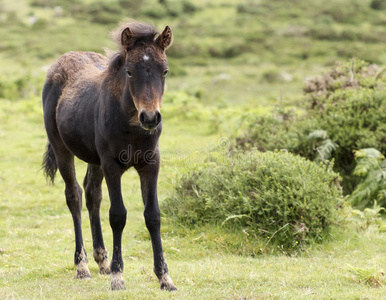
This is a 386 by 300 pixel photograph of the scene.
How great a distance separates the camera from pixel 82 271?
271 inches

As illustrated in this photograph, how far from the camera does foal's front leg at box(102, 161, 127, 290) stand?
232 inches

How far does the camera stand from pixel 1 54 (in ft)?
156

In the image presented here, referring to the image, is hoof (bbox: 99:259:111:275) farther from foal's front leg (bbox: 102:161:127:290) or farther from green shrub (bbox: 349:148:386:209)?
green shrub (bbox: 349:148:386:209)

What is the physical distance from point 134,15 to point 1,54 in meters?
20.4

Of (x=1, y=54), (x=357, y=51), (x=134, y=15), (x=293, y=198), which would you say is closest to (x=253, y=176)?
(x=293, y=198)

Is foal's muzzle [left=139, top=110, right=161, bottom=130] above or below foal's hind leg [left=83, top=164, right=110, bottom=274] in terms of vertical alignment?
above

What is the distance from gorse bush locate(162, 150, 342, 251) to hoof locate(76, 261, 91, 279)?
217 cm

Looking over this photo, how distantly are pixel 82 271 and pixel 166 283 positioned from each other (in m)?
1.54

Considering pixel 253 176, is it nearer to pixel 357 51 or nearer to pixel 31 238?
pixel 31 238

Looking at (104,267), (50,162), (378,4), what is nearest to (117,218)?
(104,267)

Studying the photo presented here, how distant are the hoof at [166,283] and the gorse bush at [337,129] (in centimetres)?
496

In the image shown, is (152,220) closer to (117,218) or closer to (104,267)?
(117,218)

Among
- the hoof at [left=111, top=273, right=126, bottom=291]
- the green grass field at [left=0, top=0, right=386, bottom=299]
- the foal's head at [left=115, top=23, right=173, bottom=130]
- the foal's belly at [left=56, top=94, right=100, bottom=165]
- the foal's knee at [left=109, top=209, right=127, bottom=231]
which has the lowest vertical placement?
the green grass field at [left=0, top=0, right=386, bottom=299]

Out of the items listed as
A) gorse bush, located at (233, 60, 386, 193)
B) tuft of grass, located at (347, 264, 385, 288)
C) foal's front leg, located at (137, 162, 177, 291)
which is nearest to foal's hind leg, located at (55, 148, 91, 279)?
foal's front leg, located at (137, 162, 177, 291)
